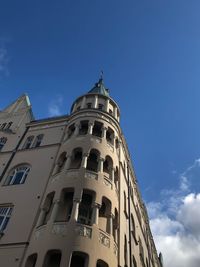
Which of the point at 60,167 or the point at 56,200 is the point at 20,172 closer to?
the point at 60,167

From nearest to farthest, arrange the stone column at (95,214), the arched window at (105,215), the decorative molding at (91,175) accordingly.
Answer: the stone column at (95,214), the arched window at (105,215), the decorative molding at (91,175)

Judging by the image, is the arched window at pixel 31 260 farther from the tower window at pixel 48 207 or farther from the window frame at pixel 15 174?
the window frame at pixel 15 174

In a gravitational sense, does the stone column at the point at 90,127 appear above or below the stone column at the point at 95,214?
above

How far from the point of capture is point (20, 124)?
3375 centimetres

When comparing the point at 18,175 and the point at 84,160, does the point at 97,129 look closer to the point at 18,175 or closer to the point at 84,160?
the point at 84,160

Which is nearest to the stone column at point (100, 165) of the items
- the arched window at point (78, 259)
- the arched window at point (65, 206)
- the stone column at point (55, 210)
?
the arched window at point (65, 206)

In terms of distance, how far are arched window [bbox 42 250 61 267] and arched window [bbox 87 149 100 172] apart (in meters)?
8.21

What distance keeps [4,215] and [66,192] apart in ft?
18.8

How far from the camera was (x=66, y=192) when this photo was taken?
Result: 2042 centimetres

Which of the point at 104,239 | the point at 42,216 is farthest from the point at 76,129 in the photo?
the point at 104,239

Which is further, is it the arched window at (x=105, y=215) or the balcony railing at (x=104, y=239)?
the arched window at (x=105, y=215)

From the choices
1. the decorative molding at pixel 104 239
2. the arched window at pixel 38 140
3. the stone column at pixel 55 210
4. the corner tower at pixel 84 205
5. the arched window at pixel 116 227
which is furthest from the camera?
the arched window at pixel 38 140

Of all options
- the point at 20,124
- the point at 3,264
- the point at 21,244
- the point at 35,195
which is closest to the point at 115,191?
the point at 35,195

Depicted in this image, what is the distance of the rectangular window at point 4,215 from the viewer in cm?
2089
